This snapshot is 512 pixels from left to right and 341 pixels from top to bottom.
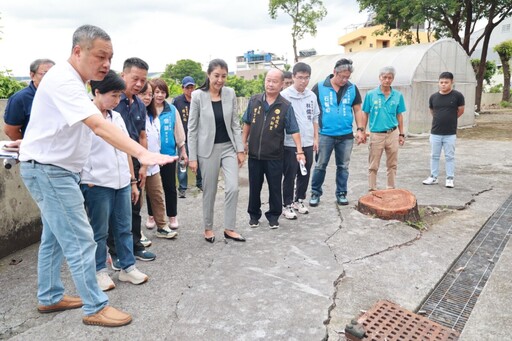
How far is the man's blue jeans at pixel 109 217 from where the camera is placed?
276 cm

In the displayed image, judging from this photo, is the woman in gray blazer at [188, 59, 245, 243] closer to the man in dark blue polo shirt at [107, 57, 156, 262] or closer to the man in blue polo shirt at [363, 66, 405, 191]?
the man in dark blue polo shirt at [107, 57, 156, 262]

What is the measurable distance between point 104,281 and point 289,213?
230cm

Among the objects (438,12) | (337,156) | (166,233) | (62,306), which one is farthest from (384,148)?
(438,12)

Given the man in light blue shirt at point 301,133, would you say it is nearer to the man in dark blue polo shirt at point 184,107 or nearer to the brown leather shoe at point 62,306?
the man in dark blue polo shirt at point 184,107

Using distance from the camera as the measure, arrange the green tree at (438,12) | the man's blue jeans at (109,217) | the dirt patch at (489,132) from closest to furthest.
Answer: the man's blue jeans at (109,217), the dirt patch at (489,132), the green tree at (438,12)

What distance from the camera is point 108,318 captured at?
Result: 2404 mm

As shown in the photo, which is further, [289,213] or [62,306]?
[289,213]

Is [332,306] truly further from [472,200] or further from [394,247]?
[472,200]

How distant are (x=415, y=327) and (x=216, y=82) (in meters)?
2.60

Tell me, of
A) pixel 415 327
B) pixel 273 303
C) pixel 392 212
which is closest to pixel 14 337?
pixel 273 303

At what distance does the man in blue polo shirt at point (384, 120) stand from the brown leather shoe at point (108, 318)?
4069 mm

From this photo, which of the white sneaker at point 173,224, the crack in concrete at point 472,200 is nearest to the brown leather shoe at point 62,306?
the white sneaker at point 173,224

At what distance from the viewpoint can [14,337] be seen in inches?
92.9

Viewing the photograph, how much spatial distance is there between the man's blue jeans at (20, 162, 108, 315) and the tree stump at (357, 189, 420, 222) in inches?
126
